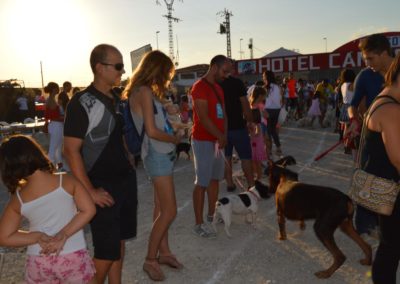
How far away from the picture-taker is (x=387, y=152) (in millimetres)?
2582

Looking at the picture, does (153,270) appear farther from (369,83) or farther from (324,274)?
(369,83)

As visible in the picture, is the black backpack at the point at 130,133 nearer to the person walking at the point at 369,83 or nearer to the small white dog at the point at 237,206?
the small white dog at the point at 237,206

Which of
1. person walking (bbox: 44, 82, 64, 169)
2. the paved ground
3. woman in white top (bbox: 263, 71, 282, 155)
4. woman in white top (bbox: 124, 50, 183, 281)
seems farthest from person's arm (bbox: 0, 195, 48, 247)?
woman in white top (bbox: 263, 71, 282, 155)

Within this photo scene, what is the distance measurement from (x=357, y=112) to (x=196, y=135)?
75.9 inches

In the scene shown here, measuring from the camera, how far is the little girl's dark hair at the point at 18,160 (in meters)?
2.29

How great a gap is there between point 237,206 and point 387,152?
115 inches

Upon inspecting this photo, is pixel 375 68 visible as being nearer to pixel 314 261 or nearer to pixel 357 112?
pixel 357 112

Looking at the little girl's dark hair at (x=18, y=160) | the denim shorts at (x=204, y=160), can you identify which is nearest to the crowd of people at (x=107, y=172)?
the little girl's dark hair at (x=18, y=160)

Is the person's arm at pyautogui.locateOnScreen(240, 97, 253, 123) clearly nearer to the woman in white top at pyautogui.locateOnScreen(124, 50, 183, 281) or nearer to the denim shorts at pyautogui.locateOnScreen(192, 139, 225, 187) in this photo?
the denim shorts at pyautogui.locateOnScreen(192, 139, 225, 187)

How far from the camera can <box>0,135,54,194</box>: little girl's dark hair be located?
229cm

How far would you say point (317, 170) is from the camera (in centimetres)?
855

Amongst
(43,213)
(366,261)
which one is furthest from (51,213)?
(366,261)

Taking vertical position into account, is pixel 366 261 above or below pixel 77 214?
below

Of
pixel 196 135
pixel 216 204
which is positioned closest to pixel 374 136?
pixel 196 135
